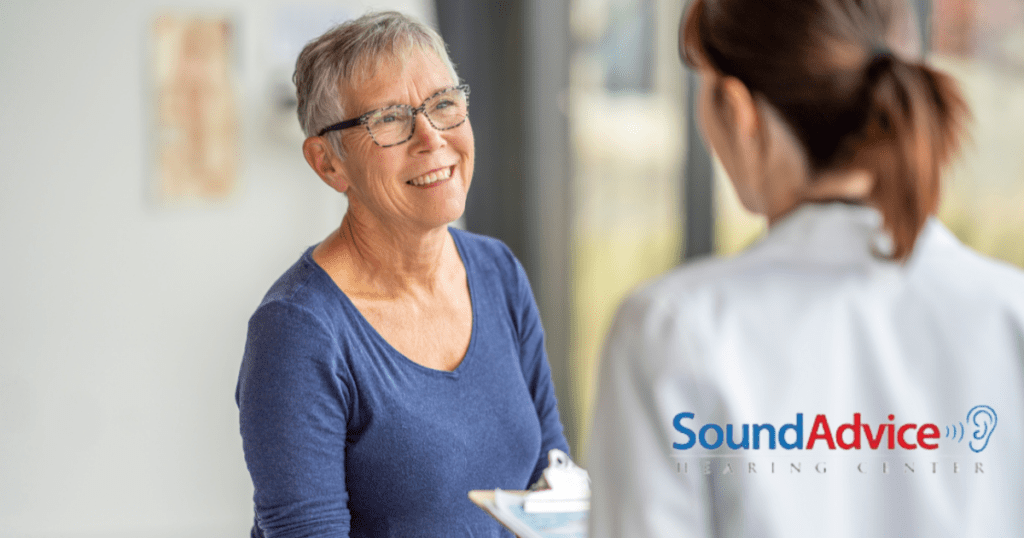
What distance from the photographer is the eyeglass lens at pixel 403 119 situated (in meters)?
1.26

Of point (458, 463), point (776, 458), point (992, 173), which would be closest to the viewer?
point (776, 458)

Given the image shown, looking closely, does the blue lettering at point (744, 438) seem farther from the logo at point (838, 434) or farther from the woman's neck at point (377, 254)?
the woman's neck at point (377, 254)

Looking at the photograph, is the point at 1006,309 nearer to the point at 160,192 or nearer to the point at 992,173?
the point at 992,173

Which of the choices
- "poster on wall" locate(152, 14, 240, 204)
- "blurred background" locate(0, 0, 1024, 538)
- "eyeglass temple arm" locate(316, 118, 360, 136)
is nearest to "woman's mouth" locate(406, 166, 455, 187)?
"eyeglass temple arm" locate(316, 118, 360, 136)

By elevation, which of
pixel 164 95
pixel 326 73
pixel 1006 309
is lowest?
pixel 1006 309

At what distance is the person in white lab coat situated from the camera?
0.66 m

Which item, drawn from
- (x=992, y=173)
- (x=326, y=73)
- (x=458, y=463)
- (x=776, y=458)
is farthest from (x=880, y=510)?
(x=992, y=173)

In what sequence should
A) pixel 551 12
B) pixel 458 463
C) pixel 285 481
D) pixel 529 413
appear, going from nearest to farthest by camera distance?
1. pixel 285 481
2. pixel 458 463
3. pixel 529 413
4. pixel 551 12

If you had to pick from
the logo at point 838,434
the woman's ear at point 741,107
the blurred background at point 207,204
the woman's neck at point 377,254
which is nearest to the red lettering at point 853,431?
the logo at point 838,434

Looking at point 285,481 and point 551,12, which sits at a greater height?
point 551,12

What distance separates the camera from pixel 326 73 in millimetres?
1264

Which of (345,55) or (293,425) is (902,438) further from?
(345,55)

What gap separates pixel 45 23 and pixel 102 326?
3.93ft

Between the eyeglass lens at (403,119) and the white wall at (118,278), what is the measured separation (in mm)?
2306
